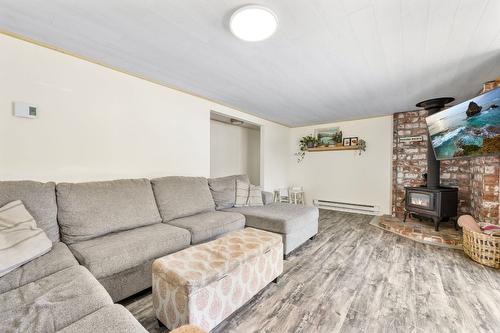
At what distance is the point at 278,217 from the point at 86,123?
7.56 feet

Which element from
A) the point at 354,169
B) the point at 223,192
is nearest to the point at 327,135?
the point at 354,169

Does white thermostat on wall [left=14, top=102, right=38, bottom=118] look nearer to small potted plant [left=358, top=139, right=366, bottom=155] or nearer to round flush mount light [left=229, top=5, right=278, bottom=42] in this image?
round flush mount light [left=229, top=5, right=278, bottom=42]

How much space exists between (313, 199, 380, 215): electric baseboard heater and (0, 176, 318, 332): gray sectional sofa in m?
2.21

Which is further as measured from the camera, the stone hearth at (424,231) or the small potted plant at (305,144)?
the small potted plant at (305,144)

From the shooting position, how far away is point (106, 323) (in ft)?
2.73

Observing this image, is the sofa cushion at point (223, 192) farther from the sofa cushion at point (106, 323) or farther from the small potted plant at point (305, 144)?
the small potted plant at point (305, 144)

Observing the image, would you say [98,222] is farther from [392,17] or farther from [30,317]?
[392,17]

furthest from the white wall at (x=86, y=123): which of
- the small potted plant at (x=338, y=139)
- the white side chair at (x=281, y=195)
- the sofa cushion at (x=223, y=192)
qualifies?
the small potted plant at (x=338, y=139)

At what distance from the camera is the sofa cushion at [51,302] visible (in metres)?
0.84

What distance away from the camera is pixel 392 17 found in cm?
149

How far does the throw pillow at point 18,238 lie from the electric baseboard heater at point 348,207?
4.90 meters

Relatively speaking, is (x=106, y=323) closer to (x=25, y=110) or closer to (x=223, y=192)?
(x=25, y=110)

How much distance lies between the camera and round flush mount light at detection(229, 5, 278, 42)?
1.41 metres

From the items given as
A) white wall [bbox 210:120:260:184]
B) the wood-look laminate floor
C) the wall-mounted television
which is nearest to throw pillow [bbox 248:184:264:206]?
the wood-look laminate floor
